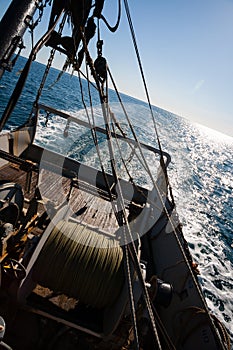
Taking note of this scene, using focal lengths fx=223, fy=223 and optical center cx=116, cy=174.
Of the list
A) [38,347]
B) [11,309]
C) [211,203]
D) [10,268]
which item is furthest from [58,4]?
[211,203]

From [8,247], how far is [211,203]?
20584 millimetres

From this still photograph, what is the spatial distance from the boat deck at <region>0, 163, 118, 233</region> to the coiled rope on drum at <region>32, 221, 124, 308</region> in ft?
11.0

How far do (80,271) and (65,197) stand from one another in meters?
4.59

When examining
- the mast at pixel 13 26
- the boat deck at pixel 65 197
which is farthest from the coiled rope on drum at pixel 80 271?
the boat deck at pixel 65 197

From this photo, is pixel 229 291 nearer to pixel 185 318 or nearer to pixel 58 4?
pixel 185 318

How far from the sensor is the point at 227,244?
15000 millimetres

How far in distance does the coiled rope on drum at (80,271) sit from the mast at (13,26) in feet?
10.1

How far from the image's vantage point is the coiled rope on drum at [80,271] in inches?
160

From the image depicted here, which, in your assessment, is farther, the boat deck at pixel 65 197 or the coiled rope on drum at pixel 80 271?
A: the boat deck at pixel 65 197

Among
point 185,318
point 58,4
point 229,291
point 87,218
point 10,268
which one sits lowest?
point 229,291

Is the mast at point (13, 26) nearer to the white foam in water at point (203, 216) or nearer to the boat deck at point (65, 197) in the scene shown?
the boat deck at point (65, 197)

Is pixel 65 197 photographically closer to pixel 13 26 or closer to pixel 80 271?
pixel 80 271

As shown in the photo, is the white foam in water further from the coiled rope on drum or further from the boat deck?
the coiled rope on drum

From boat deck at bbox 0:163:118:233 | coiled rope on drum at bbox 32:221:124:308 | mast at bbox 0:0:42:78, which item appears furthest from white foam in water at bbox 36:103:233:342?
mast at bbox 0:0:42:78
